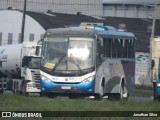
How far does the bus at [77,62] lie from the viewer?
29.8 meters

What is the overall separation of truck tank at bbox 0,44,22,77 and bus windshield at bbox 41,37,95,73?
424 inches

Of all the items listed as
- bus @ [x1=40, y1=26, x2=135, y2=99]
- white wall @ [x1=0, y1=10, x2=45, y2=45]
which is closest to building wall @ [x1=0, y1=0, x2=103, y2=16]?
white wall @ [x1=0, y1=10, x2=45, y2=45]

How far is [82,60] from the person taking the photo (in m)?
29.9

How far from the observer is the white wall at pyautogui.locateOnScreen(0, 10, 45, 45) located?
236 feet

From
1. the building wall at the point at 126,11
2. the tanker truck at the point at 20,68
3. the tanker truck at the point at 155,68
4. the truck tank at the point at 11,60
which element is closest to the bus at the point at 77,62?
the tanker truck at the point at 155,68

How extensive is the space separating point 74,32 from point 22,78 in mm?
8594

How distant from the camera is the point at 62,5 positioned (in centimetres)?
8875

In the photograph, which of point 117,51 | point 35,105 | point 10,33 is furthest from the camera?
point 10,33

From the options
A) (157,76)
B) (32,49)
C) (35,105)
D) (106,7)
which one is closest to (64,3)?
(106,7)

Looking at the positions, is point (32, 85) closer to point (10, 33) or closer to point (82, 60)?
point (82, 60)

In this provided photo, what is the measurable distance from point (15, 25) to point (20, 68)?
33.7m

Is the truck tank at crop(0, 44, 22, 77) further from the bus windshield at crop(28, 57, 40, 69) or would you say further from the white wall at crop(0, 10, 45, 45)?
the white wall at crop(0, 10, 45, 45)

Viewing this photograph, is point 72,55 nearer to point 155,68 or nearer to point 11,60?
point 155,68

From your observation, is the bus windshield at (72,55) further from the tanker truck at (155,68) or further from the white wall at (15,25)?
the white wall at (15,25)
